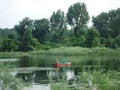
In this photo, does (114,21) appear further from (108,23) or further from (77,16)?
(77,16)

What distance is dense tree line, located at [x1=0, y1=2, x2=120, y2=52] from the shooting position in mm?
63900

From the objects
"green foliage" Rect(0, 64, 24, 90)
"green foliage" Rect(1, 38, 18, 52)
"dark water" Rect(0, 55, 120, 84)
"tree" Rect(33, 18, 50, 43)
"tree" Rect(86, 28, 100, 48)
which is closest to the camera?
"green foliage" Rect(0, 64, 24, 90)

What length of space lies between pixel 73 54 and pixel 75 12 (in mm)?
19082

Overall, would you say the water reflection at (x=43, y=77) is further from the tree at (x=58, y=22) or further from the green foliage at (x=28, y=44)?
the tree at (x=58, y=22)

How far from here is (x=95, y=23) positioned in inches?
2874

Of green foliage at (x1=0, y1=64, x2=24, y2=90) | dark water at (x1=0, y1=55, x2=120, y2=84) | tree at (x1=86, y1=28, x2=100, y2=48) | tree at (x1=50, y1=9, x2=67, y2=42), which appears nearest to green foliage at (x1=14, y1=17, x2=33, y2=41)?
tree at (x1=50, y1=9, x2=67, y2=42)

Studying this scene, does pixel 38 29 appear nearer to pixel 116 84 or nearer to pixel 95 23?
pixel 95 23

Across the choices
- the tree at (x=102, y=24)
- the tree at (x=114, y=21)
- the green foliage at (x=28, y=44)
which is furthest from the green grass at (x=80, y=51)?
the tree at (x=114, y=21)

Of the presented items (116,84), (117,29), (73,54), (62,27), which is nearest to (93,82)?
(116,84)

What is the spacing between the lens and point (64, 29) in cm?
7488

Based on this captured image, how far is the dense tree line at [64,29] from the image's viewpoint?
63900 millimetres

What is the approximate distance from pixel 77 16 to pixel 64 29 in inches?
139

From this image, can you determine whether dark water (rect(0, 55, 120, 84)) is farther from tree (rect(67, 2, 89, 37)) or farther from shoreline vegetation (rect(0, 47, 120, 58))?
tree (rect(67, 2, 89, 37))

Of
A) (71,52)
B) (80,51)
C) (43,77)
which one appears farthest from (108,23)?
(43,77)
